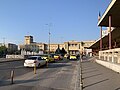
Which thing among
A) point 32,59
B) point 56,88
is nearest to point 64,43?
point 32,59

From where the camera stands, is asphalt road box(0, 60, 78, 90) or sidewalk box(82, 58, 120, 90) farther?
asphalt road box(0, 60, 78, 90)

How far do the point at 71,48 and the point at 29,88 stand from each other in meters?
154

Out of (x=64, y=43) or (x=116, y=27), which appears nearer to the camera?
(x=116, y=27)

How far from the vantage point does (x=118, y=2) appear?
23531 mm

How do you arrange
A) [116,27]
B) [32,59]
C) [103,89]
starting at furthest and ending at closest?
[116,27] → [32,59] → [103,89]

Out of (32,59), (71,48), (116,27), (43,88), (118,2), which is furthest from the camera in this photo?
(71,48)

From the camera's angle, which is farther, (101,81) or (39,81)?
(39,81)

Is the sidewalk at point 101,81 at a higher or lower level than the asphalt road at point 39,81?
higher

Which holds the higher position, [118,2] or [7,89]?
[118,2]

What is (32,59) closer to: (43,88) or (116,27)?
(43,88)

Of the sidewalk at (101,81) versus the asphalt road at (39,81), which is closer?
the sidewalk at (101,81)

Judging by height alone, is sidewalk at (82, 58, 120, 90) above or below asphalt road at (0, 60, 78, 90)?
above

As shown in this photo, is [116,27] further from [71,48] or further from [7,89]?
[71,48]

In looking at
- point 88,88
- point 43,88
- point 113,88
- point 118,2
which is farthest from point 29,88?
point 118,2
